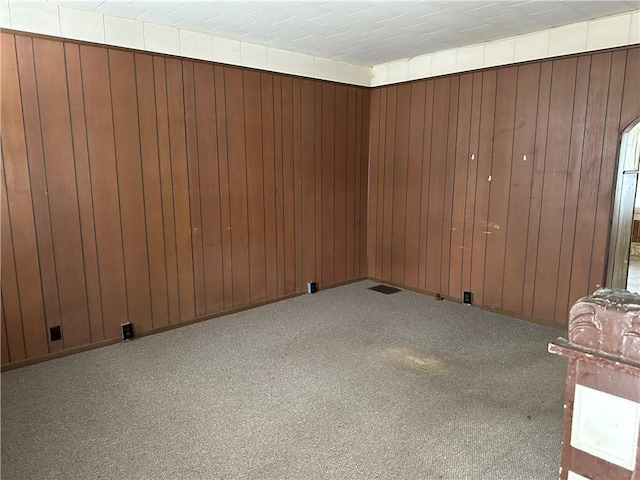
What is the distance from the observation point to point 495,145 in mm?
4258

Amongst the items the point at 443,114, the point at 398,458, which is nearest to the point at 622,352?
the point at 398,458

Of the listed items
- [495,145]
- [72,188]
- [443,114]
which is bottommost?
[72,188]

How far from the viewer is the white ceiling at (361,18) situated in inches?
123

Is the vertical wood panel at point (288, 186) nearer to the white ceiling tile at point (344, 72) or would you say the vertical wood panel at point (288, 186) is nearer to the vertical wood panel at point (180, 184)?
the white ceiling tile at point (344, 72)

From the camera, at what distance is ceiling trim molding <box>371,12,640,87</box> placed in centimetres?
340

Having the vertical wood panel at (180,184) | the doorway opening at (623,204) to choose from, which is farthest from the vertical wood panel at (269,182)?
the doorway opening at (623,204)

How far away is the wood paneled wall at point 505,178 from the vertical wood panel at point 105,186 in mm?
3020

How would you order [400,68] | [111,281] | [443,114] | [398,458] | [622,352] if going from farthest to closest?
[400,68] → [443,114] → [111,281] → [398,458] → [622,352]

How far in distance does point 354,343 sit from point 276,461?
5.12 feet

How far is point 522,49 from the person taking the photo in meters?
3.95

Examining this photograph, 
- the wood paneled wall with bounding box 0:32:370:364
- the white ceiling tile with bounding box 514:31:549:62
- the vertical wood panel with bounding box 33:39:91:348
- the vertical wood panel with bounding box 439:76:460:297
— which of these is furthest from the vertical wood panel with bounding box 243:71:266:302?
the white ceiling tile with bounding box 514:31:549:62

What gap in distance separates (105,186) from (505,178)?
11.8ft

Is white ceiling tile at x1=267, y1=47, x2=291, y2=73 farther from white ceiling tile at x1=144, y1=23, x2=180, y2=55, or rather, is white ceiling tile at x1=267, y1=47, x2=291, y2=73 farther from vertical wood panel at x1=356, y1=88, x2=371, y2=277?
vertical wood panel at x1=356, y1=88, x2=371, y2=277

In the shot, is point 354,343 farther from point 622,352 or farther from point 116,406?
point 622,352
